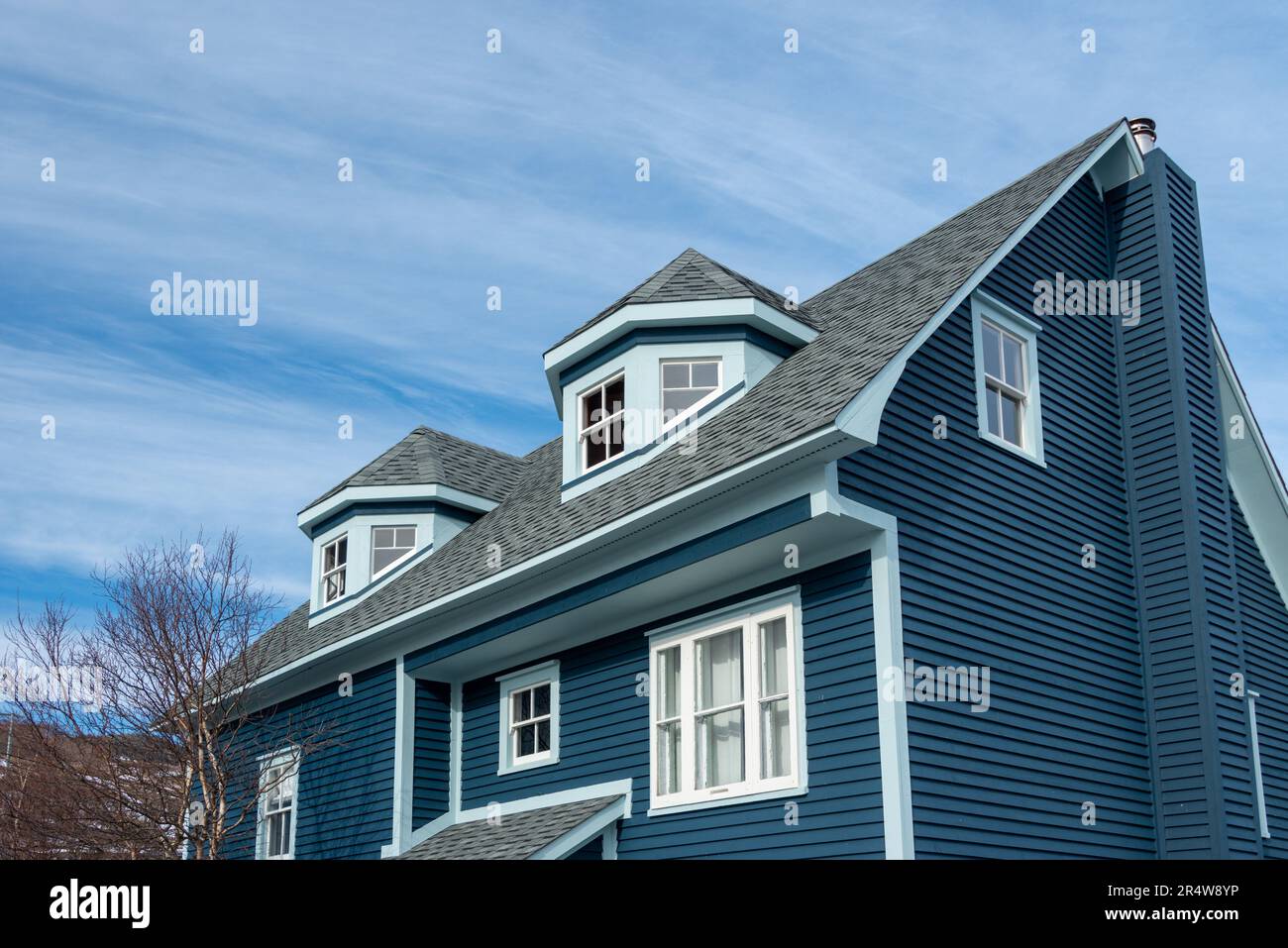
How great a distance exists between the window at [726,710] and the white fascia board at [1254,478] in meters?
7.39

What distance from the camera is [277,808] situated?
18219 millimetres

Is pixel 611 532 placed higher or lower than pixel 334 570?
lower

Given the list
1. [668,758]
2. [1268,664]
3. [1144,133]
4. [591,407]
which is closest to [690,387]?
[591,407]

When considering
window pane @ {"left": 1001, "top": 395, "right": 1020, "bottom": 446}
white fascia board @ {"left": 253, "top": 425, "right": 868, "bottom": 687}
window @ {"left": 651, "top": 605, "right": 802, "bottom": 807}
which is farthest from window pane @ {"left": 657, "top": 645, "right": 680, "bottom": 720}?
window pane @ {"left": 1001, "top": 395, "right": 1020, "bottom": 446}

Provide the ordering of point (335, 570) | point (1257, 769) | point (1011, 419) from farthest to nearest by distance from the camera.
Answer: point (335, 570)
point (1257, 769)
point (1011, 419)

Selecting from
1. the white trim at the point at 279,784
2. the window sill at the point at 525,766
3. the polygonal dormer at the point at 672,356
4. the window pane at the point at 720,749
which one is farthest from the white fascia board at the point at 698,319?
the white trim at the point at 279,784

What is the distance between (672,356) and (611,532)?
9.27 ft

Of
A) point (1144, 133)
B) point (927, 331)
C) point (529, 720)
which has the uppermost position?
point (1144, 133)

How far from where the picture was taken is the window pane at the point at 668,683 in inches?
502

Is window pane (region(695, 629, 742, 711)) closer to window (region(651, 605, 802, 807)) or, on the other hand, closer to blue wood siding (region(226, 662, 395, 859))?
window (region(651, 605, 802, 807))

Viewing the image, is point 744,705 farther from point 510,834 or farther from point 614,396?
point 614,396

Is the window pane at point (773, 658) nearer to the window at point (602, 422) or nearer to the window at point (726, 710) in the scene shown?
the window at point (726, 710)
